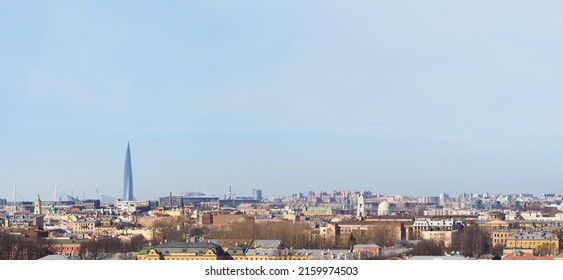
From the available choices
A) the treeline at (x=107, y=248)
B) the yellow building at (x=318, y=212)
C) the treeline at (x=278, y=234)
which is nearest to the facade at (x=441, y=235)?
the treeline at (x=278, y=234)

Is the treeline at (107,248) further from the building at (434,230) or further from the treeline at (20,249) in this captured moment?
the building at (434,230)

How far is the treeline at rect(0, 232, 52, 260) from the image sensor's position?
3672 cm

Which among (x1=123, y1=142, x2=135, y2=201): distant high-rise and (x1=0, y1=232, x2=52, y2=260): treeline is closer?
(x1=0, y1=232, x2=52, y2=260): treeline

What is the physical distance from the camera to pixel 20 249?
38375mm

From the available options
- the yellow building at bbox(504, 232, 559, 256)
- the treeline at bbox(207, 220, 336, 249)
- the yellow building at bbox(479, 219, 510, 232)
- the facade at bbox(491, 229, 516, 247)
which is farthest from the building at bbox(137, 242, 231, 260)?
the yellow building at bbox(479, 219, 510, 232)

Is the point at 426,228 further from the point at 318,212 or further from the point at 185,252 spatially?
the point at 318,212

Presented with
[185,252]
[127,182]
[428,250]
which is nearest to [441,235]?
[428,250]

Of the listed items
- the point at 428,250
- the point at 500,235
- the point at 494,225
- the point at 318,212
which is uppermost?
the point at 318,212

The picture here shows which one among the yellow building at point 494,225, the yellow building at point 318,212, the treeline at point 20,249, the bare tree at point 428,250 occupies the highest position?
the yellow building at point 318,212

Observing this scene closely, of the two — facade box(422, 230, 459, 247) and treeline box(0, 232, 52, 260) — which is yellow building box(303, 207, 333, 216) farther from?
treeline box(0, 232, 52, 260)

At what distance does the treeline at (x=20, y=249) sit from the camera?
120ft

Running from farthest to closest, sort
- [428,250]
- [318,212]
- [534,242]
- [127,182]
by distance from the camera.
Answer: [127,182] → [318,212] → [534,242] → [428,250]

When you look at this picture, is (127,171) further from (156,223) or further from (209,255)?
(209,255)

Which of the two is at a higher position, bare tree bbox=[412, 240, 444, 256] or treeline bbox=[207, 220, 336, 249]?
treeline bbox=[207, 220, 336, 249]
